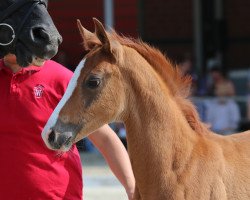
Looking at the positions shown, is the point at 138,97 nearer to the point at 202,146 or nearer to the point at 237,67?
the point at 202,146

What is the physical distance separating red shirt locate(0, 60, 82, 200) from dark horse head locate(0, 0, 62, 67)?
6.1 inches

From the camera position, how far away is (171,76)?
172 inches

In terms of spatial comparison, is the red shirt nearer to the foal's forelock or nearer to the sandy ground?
the foal's forelock

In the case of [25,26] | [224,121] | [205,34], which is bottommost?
[224,121]

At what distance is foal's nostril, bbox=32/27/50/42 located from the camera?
4.05m

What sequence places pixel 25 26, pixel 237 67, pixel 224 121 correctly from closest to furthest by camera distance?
pixel 25 26, pixel 224 121, pixel 237 67

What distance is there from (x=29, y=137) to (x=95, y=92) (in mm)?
413

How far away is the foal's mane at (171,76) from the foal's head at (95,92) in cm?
15

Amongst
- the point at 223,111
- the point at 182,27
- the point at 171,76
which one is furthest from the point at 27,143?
the point at 182,27

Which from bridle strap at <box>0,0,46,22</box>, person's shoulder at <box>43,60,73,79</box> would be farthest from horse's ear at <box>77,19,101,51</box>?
bridle strap at <box>0,0,46,22</box>

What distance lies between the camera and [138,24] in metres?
16.3

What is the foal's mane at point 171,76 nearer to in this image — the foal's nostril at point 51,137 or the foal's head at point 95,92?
the foal's head at point 95,92

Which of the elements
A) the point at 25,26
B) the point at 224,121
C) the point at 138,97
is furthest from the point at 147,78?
the point at 224,121

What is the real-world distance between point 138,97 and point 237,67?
12035 millimetres
